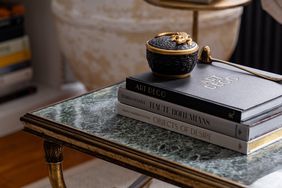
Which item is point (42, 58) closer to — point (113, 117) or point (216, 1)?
point (216, 1)

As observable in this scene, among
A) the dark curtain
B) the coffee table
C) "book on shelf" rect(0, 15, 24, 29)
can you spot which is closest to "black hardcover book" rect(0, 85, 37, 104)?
"book on shelf" rect(0, 15, 24, 29)

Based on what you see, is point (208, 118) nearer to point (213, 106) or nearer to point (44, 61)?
point (213, 106)

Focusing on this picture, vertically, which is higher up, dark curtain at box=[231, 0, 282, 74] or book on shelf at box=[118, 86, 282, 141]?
book on shelf at box=[118, 86, 282, 141]

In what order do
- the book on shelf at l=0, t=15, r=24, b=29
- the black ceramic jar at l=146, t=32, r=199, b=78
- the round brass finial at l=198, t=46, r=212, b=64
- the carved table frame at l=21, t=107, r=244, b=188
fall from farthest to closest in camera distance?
the book on shelf at l=0, t=15, r=24, b=29
the round brass finial at l=198, t=46, r=212, b=64
the black ceramic jar at l=146, t=32, r=199, b=78
the carved table frame at l=21, t=107, r=244, b=188

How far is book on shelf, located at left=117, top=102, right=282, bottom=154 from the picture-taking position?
1114 millimetres

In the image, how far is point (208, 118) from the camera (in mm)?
1138

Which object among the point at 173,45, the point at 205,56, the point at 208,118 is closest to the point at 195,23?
the point at 205,56

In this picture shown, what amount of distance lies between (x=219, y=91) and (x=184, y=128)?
91 mm

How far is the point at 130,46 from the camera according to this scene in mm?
1972

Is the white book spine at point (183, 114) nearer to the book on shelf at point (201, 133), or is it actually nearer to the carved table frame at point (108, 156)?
the book on shelf at point (201, 133)

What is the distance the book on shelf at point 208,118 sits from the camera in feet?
3.63

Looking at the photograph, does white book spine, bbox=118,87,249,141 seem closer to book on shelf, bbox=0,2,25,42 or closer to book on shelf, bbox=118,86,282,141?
book on shelf, bbox=118,86,282,141

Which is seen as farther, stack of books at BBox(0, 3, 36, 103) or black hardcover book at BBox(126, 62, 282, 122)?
stack of books at BBox(0, 3, 36, 103)

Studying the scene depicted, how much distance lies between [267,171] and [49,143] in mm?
422
